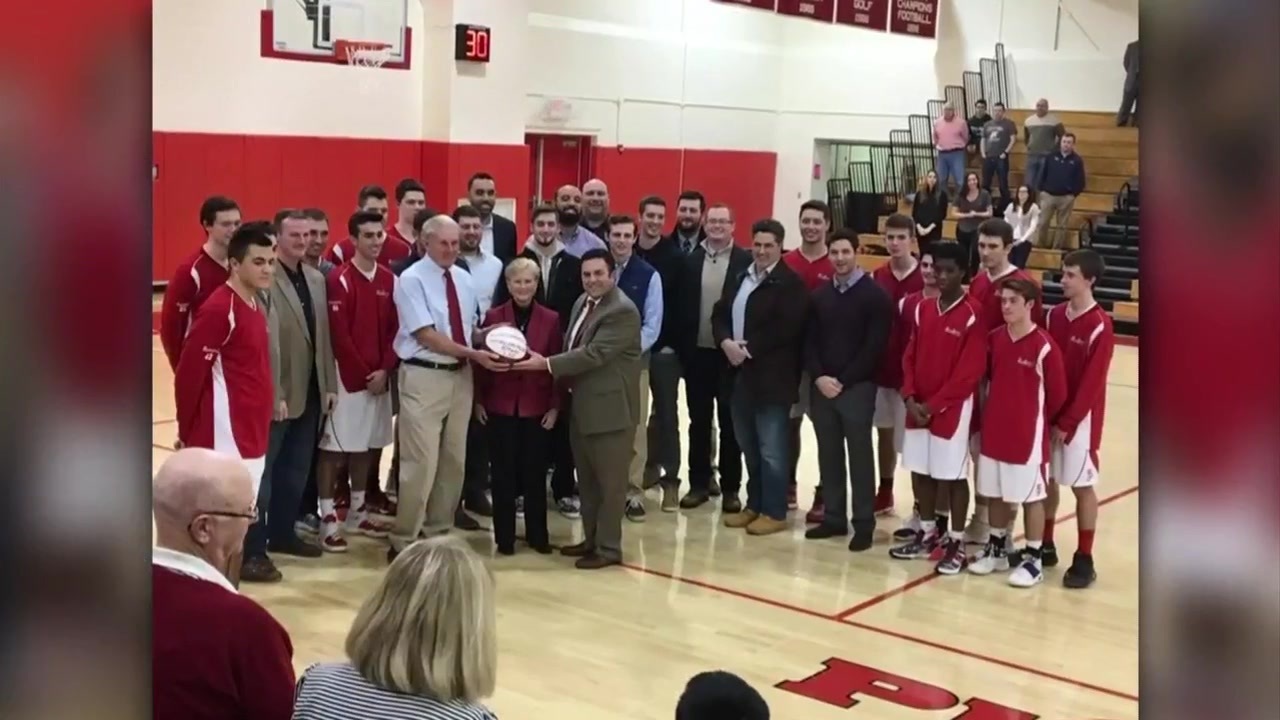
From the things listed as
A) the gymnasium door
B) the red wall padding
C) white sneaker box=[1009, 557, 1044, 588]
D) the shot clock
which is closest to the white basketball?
white sneaker box=[1009, 557, 1044, 588]

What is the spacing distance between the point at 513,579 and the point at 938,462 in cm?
225

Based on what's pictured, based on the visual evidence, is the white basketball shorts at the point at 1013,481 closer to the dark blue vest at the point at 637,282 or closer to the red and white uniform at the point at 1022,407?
the red and white uniform at the point at 1022,407

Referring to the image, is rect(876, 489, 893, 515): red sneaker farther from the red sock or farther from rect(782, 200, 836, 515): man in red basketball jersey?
the red sock

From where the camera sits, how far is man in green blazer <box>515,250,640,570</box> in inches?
264

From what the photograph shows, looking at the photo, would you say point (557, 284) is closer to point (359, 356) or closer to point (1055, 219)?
point (359, 356)

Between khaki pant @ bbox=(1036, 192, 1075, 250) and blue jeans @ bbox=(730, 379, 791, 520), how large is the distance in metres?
12.3

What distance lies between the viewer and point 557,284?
7.54 m

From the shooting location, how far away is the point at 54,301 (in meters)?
0.97

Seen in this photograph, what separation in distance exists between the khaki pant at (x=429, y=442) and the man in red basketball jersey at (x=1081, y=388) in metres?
2.99

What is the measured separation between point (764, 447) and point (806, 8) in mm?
10516

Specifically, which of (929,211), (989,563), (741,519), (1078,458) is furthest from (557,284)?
(929,211)

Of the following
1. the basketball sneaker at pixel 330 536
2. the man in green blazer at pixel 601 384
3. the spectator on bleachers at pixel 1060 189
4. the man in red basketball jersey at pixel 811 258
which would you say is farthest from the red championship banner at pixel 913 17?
the basketball sneaker at pixel 330 536

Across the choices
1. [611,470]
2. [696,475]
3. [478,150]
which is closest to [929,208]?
[478,150]

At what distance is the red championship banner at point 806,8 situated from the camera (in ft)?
54.7
